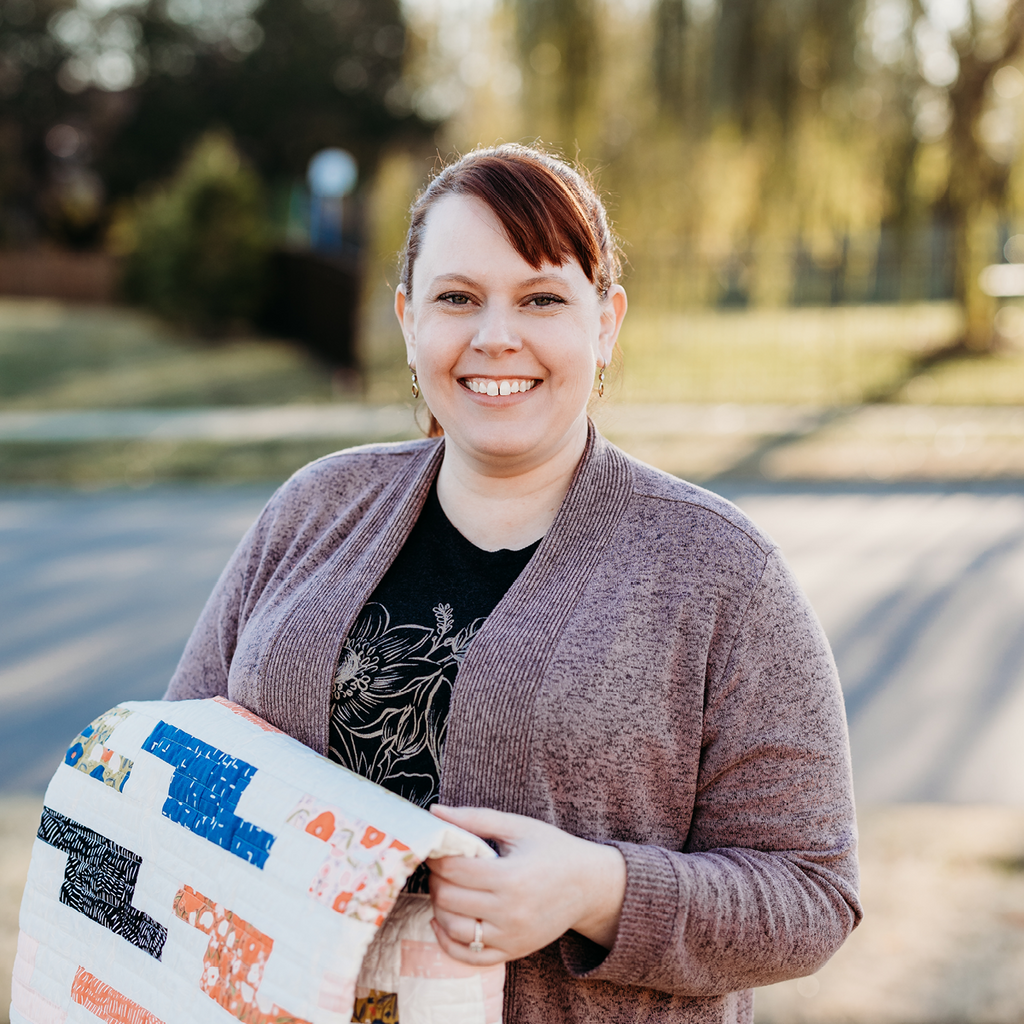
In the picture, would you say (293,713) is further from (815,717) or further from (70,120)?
(70,120)

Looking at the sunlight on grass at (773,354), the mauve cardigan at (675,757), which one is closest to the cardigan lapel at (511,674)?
the mauve cardigan at (675,757)

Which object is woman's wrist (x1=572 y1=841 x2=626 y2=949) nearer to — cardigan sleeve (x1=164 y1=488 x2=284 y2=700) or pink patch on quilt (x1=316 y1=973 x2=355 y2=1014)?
pink patch on quilt (x1=316 y1=973 x2=355 y2=1014)

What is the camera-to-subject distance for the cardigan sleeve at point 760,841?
4.59 ft

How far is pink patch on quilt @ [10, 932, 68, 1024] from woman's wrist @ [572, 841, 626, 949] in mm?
697

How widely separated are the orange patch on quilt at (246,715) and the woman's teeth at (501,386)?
53cm

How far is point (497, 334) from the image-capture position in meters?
1.56

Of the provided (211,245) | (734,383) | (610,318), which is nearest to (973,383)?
(734,383)

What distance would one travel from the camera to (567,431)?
5.44 feet

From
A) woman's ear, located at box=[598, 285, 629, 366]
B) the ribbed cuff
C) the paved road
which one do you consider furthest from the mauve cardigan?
the paved road

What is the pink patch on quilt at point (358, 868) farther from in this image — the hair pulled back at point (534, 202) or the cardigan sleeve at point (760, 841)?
the hair pulled back at point (534, 202)

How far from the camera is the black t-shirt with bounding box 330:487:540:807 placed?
1522 millimetres

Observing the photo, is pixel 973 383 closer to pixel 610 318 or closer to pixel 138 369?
pixel 138 369

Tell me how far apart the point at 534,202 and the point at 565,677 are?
24.4 inches

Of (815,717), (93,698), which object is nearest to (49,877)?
(815,717)
